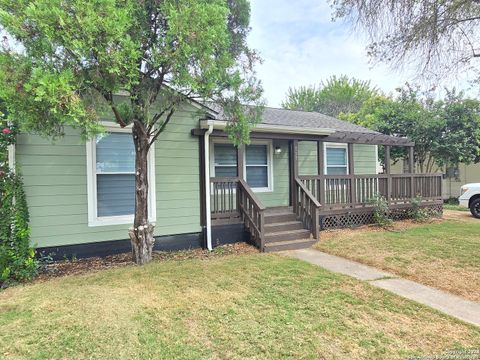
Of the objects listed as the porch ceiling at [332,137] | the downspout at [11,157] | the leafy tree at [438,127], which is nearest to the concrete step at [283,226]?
the porch ceiling at [332,137]

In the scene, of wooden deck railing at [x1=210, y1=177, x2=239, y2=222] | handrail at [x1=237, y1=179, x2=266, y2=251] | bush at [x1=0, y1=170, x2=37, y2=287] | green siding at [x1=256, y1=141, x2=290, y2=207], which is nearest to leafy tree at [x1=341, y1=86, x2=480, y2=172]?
green siding at [x1=256, y1=141, x2=290, y2=207]

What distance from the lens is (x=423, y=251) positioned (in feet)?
19.9

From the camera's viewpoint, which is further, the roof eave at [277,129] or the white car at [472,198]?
the white car at [472,198]

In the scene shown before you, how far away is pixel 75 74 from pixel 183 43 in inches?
54.2

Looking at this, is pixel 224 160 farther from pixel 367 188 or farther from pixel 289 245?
pixel 367 188

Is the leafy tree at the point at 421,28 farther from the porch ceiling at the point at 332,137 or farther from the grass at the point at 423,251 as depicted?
the grass at the point at 423,251

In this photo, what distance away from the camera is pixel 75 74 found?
3.83m

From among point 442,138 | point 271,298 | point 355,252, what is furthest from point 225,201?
point 442,138

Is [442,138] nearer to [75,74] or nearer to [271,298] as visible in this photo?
[271,298]

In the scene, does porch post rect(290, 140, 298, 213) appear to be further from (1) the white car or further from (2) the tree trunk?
(1) the white car

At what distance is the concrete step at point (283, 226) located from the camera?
22.6ft

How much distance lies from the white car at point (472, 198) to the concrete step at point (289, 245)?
7107 millimetres

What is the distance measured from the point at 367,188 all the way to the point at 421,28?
14.8 feet

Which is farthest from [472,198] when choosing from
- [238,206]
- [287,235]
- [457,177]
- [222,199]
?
[222,199]
